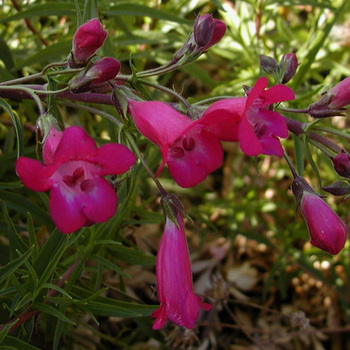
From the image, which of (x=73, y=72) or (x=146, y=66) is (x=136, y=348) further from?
(x=146, y=66)

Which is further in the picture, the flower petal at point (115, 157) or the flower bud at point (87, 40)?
the flower bud at point (87, 40)

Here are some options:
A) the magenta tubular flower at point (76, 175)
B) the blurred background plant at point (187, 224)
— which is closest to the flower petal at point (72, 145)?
the magenta tubular flower at point (76, 175)

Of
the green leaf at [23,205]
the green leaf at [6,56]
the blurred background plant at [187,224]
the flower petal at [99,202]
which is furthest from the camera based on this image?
the green leaf at [6,56]

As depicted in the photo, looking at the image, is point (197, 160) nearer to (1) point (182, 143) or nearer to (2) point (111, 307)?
(1) point (182, 143)

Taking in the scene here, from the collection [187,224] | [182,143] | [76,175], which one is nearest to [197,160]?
[182,143]

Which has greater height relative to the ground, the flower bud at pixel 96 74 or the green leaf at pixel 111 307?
the flower bud at pixel 96 74

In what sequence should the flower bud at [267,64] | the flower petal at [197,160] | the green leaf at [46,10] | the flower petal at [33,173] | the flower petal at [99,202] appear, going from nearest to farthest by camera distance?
the flower petal at [33,173]
the flower petal at [99,202]
the flower petal at [197,160]
the flower bud at [267,64]
the green leaf at [46,10]

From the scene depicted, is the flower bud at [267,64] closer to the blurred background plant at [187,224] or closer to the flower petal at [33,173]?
the blurred background plant at [187,224]
